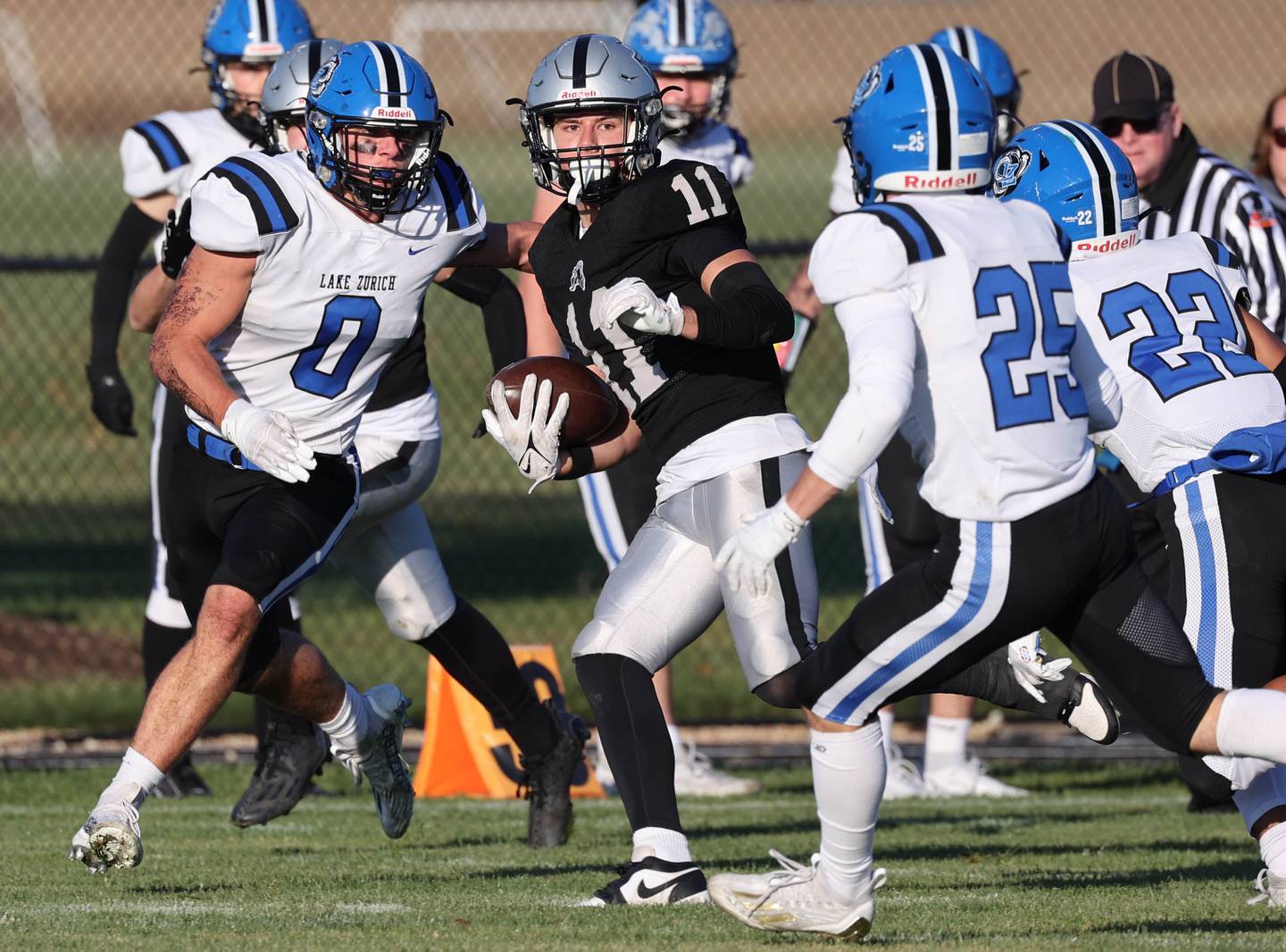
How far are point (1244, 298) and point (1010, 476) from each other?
4.45 ft

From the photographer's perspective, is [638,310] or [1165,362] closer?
[638,310]

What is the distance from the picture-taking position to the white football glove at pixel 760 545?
12.2 feet

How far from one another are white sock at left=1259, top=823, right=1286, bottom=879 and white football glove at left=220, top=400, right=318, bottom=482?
2182mm

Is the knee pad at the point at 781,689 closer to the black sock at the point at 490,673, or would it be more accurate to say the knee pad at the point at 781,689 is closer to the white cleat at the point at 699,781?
the black sock at the point at 490,673

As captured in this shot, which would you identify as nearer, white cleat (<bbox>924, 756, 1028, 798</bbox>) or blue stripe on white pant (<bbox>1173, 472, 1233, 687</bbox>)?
blue stripe on white pant (<bbox>1173, 472, 1233, 687</bbox>)

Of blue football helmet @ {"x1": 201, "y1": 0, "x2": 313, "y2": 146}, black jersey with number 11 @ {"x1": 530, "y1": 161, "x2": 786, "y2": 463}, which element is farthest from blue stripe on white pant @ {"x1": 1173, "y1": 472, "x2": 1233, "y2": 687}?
blue football helmet @ {"x1": 201, "y1": 0, "x2": 313, "y2": 146}

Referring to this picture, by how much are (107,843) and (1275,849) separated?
2.43m

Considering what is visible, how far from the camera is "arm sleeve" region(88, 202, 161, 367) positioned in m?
6.85

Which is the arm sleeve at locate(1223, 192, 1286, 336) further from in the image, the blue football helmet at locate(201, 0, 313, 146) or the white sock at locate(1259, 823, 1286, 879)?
the blue football helmet at locate(201, 0, 313, 146)

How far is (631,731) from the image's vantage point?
4.61 metres

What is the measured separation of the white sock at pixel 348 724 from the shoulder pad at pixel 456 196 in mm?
1171

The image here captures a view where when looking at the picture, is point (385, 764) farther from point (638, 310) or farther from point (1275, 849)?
point (1275, 849)

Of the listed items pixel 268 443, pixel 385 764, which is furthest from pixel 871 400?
pixel 385 764

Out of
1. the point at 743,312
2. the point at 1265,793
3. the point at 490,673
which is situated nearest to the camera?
the point at 743,312
